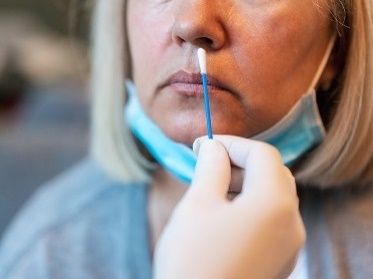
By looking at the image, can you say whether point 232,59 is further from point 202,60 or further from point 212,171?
point 212,171

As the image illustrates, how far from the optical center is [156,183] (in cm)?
102

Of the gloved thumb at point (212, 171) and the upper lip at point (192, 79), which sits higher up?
the gloved thumb at point (212, 171)

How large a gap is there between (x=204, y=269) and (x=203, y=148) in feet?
0.42

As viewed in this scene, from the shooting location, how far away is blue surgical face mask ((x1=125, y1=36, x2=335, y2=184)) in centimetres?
84

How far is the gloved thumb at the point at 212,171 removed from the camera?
0.57m

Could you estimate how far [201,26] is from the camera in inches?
29.1

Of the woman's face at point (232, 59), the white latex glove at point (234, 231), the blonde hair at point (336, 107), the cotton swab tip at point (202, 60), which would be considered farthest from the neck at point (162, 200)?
the white latex glove at point (234, 231)

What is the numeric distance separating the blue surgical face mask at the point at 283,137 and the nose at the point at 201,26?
147 mm

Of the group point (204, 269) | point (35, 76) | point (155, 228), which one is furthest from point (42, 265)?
point (35, 76)

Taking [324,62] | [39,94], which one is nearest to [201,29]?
[324,62]

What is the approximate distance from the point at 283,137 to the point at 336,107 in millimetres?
82

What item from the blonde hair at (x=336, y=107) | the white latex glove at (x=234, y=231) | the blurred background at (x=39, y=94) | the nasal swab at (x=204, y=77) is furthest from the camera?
the blurred background at (x=39, y=94)

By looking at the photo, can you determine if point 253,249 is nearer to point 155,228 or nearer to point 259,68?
point 259,68

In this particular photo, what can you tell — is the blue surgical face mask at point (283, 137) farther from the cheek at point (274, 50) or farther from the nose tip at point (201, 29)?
the nose tip at point (201, 29)
